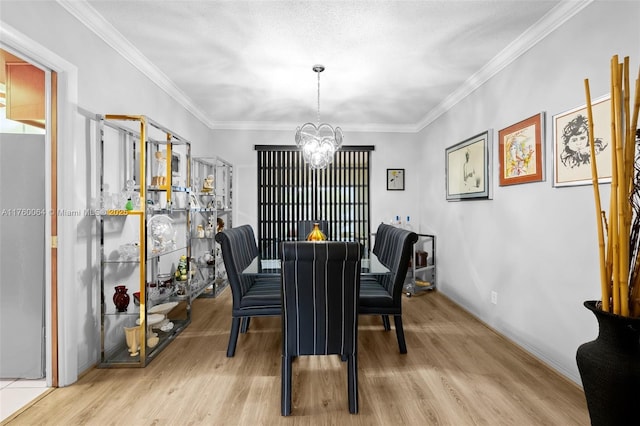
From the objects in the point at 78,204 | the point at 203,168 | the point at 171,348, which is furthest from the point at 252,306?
the point at 203,168

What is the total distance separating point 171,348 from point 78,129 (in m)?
1.83

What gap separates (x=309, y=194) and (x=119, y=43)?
129 inches

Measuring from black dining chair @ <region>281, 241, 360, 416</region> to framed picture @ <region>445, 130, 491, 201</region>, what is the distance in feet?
7.15

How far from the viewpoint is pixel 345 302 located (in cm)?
179

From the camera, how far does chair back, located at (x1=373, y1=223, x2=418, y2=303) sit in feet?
7.86

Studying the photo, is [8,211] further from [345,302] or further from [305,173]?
[305,173]

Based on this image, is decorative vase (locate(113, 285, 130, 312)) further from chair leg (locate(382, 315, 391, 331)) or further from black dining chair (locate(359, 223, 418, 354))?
chair leg (locate(382, 315, 391, 331))

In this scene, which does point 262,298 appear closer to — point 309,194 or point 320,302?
point 320,302

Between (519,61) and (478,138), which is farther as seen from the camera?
(478,138)

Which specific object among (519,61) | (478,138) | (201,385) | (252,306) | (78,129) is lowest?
(201,385)

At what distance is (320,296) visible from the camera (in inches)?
70.0

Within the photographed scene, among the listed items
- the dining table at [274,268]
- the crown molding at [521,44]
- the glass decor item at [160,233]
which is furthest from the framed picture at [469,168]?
the glass decor item at [160,233]

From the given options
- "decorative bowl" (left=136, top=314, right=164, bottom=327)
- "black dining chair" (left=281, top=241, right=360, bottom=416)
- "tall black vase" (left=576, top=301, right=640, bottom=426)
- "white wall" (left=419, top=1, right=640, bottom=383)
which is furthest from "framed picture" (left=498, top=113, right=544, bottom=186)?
"decorative bowl" (left=136, top=314, right=164, bottom=327)

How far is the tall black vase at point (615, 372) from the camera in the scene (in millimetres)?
1194
